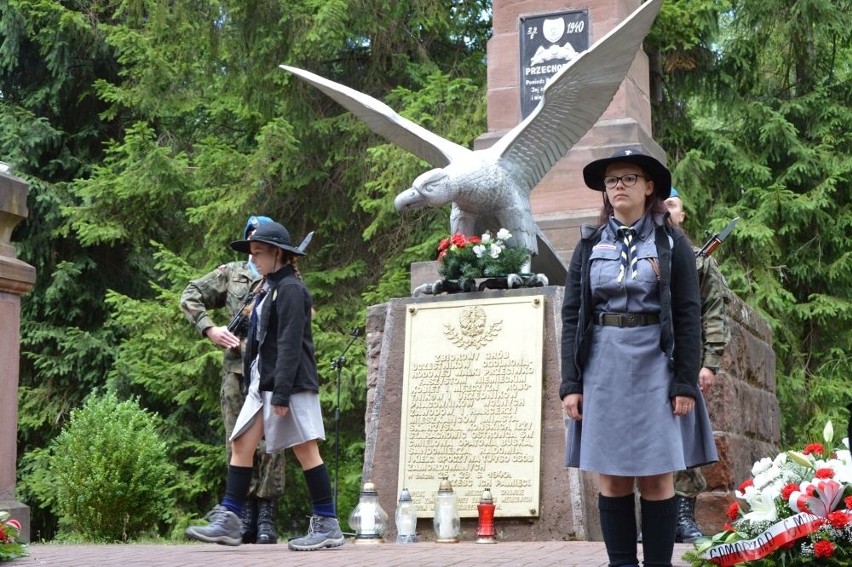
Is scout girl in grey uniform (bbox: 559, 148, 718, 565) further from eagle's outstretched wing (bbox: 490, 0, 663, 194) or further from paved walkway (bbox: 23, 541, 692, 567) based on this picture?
eagle's outstretched wing (bbox: 490, 0, 663, 194)

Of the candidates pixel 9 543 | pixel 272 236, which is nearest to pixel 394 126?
pixel 272 236

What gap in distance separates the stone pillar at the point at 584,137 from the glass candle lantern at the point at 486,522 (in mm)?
2941

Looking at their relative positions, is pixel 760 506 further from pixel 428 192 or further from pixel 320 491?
pixel 428 192

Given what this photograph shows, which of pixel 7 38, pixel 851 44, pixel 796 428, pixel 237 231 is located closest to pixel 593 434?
pixel 796 428

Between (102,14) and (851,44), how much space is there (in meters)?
10.8

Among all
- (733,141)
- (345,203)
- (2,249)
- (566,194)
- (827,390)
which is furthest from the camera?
(345,203)

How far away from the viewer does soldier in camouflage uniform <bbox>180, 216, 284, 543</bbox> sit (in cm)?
812

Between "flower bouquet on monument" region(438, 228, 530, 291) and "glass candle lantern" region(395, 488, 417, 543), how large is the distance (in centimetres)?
147

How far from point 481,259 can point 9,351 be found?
2978 mm

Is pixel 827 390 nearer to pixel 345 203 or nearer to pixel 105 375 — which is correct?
pixel 345 203

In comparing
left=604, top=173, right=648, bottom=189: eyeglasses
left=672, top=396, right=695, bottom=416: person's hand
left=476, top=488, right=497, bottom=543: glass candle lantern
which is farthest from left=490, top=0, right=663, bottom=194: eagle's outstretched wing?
left=672, top=396, right=695, bottom=416: person's hand

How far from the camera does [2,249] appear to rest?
293 inches

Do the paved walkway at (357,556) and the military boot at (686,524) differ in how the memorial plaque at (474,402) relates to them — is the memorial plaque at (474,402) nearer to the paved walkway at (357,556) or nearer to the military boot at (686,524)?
the paved walkway at (357,556)

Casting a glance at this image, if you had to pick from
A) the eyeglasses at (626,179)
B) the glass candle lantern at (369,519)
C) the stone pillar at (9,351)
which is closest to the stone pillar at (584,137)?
the glass candle lantern at (369,519)
